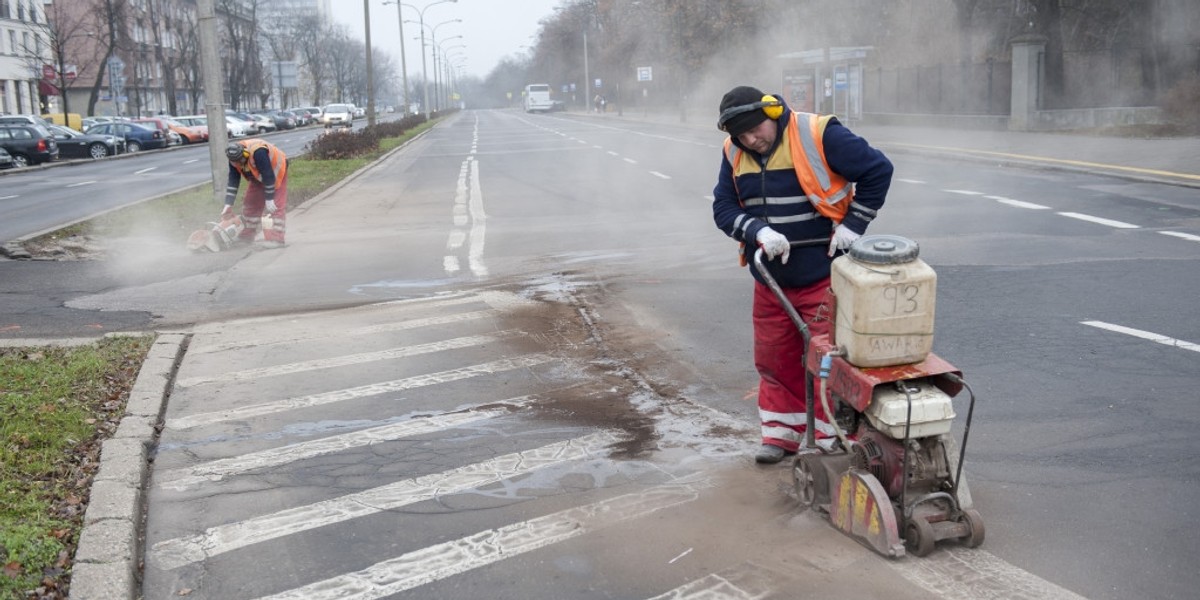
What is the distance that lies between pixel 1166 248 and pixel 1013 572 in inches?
305

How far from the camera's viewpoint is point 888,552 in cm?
370

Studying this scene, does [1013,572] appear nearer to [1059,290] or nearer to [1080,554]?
[1080,554]

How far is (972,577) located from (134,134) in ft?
155

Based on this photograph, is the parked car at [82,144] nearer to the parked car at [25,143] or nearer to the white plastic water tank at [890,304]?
the parked car at [25,143]

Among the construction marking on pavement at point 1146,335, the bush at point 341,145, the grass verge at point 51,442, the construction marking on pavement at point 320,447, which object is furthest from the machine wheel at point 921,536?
the bush at point 341,145

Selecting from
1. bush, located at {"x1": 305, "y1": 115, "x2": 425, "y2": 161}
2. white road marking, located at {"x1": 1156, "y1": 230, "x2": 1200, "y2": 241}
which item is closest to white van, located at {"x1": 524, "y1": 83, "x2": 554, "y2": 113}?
bush, located at {"x1": 305, "y1": 115, "x2": 425, "y2": 161}

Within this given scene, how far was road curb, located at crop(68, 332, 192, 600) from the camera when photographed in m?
3.93

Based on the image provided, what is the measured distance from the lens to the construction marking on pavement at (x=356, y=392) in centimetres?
602

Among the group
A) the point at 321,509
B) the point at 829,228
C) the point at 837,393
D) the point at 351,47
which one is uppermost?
the point at 351,47

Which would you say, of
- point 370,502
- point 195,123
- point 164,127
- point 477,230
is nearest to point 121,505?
point 370,502

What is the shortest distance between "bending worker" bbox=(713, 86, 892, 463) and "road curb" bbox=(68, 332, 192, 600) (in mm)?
2587

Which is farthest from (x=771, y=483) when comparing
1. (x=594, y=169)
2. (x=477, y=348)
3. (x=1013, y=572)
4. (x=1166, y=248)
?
(x=594, y=169)

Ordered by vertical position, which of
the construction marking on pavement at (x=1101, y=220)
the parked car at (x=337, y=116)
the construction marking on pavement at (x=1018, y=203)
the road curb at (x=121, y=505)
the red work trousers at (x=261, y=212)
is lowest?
the road curb at (x=121, y=505)

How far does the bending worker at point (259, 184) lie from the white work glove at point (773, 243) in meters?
9.29
